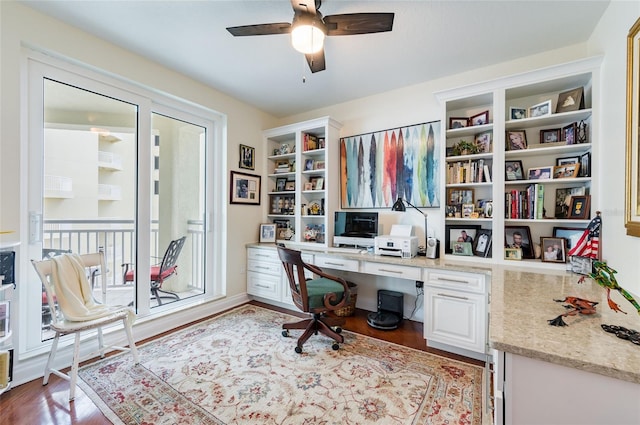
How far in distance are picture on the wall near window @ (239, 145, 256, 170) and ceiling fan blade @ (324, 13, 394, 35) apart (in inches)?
83.7

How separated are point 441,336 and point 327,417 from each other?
1222 millimetres

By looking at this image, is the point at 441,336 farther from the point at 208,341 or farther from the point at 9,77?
the point at 9,77

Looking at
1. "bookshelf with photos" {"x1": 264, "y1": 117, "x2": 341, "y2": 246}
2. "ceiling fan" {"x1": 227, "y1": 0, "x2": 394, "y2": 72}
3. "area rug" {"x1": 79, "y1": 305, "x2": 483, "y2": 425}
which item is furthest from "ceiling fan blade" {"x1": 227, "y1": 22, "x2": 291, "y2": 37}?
"area rug" {"x1": 79, "y1": 305, "x2": 483, "y2": 425}

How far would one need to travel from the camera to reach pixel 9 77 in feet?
5.87

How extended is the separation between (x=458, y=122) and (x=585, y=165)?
104cm

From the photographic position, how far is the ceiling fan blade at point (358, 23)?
5.13 ft

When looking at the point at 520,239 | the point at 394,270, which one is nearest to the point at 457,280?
the point at 394,270

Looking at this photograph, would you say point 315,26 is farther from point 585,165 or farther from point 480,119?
point 585,165

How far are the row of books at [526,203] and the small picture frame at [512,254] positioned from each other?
283 mm

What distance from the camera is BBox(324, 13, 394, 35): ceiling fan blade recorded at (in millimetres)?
1564

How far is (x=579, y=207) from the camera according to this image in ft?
6.81

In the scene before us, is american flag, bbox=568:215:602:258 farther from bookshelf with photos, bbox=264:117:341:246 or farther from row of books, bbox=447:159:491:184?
bookshelf with photos, bbox=264:117:341:246

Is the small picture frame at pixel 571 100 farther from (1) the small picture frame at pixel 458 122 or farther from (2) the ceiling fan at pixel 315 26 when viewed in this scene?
(2) the ceiling fan at pixel 315 26

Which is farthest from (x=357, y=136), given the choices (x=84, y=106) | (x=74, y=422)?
(x=74, y=422)
